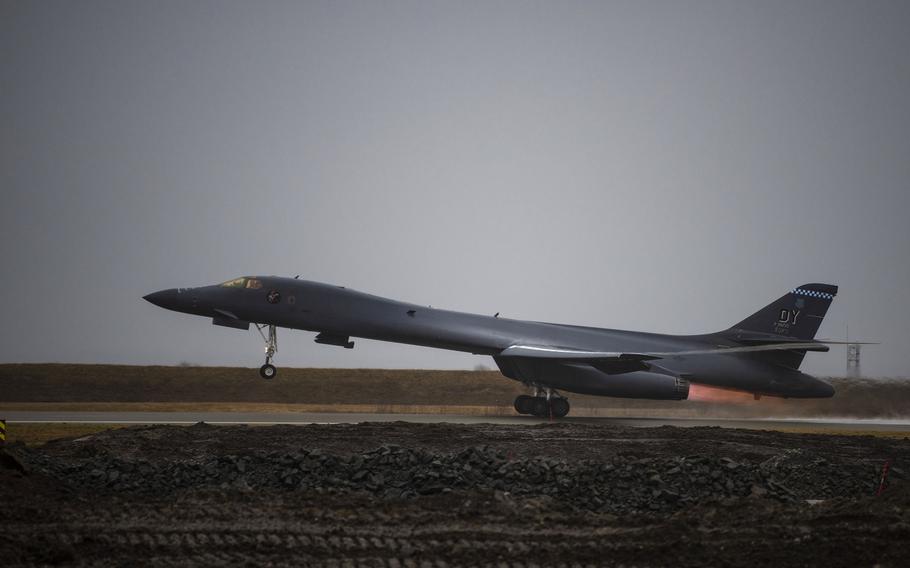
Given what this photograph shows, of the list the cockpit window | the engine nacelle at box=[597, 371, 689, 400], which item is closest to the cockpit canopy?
the cockpit window

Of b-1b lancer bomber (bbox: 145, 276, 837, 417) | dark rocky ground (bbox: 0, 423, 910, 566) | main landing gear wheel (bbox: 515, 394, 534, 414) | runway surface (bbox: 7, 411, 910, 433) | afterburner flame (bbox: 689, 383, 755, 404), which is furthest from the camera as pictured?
afterburner flame (bbox: 689, 383, 755, 404)

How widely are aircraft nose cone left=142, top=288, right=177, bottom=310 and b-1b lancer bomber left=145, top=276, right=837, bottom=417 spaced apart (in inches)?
1.1

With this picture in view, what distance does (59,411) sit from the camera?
91.1 feet

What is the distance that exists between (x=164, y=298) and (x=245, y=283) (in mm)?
2447

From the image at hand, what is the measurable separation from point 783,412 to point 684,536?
23572 mm

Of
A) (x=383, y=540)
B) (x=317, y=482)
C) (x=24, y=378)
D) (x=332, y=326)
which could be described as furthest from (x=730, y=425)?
(x=24, y=378)

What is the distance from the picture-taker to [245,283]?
2773 centimetres

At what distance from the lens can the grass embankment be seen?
104 ft

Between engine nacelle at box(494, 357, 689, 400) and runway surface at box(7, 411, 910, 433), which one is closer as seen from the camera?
runway surface at box(7, 411, 910, 433)

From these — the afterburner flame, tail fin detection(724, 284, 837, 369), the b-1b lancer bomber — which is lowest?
the afterburner flame

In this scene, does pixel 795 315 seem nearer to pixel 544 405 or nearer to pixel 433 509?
pixel 544 405

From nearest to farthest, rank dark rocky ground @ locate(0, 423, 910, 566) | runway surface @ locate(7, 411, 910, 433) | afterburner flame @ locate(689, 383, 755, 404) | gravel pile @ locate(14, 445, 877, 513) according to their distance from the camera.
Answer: dark rocky ground @ locate(0, 423, 910, 566), gravel pile @ locate(14, 445, 877, 513), runway surface @ locate(7, 411, 910, 433), afterburner flame @ locate(689, 383, 755, 404)

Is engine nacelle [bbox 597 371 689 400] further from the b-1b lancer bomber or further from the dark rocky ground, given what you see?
the dark rocky ground

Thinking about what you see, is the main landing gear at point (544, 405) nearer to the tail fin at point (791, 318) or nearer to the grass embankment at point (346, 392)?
the grass embankment at point (346, 392)
